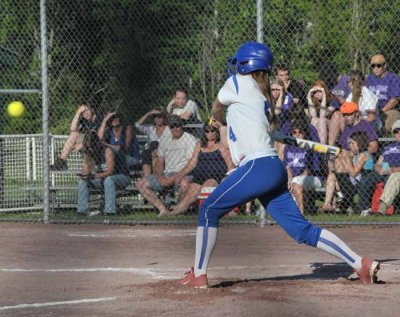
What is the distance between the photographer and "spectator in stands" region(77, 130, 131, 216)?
47.2ft

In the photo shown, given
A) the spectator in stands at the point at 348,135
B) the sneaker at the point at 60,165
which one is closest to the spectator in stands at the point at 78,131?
the sneaker at the point at 60,165

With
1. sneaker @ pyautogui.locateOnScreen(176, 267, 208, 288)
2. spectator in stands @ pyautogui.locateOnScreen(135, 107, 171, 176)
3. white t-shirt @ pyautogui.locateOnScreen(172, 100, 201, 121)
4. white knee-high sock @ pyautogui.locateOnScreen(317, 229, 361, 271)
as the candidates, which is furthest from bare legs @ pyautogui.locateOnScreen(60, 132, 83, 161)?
white knee-high sock @ pyautogui.locateOnScreen(317, 229, 361, 271)

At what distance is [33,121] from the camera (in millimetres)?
25328

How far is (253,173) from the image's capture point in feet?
25.2

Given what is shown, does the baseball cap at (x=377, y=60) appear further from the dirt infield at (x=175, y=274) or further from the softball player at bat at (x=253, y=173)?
the softball player at bat at (x=253, y=173)

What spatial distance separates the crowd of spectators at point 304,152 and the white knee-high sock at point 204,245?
19.1 feet

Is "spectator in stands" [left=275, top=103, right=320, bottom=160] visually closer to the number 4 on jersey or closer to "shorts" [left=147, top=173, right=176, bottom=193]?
"shorts" [left=147, top=173, right=176, bottom=193]

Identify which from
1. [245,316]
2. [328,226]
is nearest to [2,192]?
[328,226]

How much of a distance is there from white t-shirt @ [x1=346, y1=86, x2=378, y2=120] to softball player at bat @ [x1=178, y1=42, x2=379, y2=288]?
20.5 feet

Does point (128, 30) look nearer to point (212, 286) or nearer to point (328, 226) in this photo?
point (328, 226)

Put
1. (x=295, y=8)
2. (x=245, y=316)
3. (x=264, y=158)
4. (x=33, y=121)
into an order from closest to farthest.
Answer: (x=245, y=316) → (x=264, y=158) → (x=295, y=8) → (x=33, y=121)

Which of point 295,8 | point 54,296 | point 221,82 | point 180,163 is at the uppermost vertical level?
point 295,8

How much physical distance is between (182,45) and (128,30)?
21.9 ft

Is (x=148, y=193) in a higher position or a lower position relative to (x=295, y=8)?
lower
